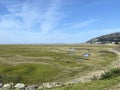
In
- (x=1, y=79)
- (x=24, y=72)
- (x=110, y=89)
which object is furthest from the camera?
(x=24, y=72)

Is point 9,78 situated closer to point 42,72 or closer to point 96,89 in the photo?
point 42,72

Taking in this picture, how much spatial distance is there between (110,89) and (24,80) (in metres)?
27.5

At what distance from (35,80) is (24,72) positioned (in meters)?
7.54

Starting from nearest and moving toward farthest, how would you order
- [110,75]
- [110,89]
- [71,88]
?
[110,89]
[71,88]
[110,75]

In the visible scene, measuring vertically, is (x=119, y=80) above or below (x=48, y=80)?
above

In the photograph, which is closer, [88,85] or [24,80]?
[88,85]

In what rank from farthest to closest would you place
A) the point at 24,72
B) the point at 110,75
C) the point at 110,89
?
the point at 24,72, the point at 110,75, the point at 110,89

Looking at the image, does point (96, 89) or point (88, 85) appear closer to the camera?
point (96, 89)

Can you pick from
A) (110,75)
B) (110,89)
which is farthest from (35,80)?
(110,89)

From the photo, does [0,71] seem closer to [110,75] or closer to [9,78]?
[9,78]

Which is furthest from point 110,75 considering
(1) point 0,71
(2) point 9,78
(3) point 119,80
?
(1) point 0,71

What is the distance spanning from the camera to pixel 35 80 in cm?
4769

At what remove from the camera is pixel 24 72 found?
54500mm

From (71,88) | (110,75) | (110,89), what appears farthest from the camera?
(110,75)
